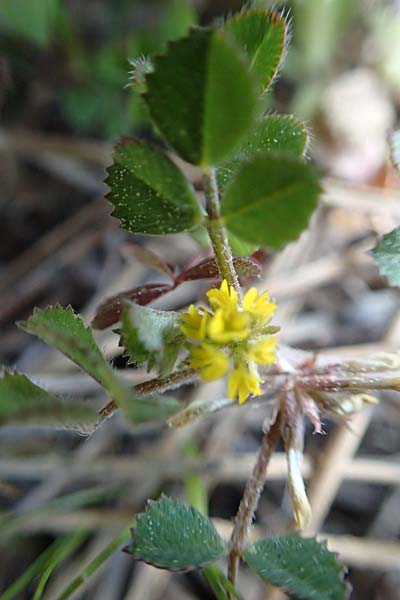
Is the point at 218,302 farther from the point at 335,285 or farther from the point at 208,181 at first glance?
the point at 335,285

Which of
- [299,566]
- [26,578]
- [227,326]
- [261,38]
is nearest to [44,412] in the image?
[227,326]

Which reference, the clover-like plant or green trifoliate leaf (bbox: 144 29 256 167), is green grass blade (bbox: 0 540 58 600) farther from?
green trifoliate leaf (bbox: 144 29 256 167)

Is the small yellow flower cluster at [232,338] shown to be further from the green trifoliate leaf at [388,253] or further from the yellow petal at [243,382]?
the green trifoliate leaf at [388,253]

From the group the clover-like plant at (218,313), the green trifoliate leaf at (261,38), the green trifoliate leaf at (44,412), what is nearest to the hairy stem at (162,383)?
the clover-like plant at (218,313)

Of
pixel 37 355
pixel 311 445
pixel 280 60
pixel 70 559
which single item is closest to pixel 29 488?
pixel 70 559

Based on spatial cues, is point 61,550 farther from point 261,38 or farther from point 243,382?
point 261,38

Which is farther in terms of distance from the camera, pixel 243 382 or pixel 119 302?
pixel 119 302

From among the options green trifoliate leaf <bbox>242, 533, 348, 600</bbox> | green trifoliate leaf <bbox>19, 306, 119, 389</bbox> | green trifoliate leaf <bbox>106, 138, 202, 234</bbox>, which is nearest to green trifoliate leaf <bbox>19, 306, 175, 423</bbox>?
green trifoliate leaf <bbox>19, 306, 119, 389</bbox>
